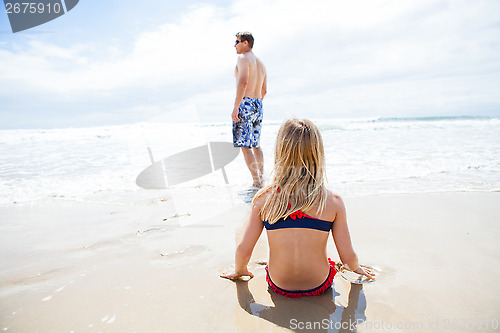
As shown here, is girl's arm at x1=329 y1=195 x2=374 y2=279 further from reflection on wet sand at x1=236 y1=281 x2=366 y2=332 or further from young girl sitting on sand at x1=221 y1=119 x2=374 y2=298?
reflection on wet sand at x1=236 y1=281 x2=366 y2=332

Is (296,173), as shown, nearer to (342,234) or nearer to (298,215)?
(298,215)

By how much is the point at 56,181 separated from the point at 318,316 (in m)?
5.26

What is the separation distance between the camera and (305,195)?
5.16 feet

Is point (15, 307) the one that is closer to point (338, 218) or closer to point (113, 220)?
point (113, 220)

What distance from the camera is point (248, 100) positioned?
4262mm

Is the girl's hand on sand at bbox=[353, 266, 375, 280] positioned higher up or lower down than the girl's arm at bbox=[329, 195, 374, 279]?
lower down

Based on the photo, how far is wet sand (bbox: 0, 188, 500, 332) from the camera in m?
1.50

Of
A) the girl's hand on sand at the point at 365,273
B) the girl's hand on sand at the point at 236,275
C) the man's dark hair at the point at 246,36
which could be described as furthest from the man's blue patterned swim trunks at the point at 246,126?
the girl's hand on sand at the point at 365,273

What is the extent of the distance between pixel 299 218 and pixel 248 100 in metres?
2.97

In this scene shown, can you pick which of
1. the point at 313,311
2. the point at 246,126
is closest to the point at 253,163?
the point at 246,126

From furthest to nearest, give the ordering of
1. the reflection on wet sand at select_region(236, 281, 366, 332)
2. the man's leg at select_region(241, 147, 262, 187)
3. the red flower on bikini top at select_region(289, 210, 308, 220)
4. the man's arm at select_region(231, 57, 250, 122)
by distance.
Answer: the man's leg at select_region(241, 147, 262, 187) < the man's arm at select_region(231, 57, 250, 122) < the red flower on bikini top at select_region(289, 210, 308, 220) < the reflection on wet sand at select_region(236, 281, 366, 332)

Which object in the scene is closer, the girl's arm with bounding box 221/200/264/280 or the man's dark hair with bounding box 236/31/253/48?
the girl's arm with bounding box 221/200/264/280

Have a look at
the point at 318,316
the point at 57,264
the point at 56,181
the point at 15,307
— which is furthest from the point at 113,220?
the point at 56,181

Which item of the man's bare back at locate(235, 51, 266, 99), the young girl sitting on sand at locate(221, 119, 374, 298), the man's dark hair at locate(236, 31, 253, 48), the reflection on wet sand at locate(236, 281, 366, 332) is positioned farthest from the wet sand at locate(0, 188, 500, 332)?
the man's dark hair at locate(236, 31, 253, 48)
